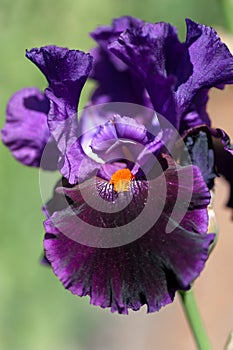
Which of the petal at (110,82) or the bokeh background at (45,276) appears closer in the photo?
the petal at (110,82)

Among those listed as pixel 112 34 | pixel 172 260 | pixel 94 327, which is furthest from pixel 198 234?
pixel 94 327

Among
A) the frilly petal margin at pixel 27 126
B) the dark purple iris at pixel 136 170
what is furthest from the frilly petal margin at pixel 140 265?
the frilly petal margin at pixel 27 126

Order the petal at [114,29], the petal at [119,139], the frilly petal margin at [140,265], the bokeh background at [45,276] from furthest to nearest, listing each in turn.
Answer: the bokeh background at [45,276]
the petal at [114,29]
the petal at [119,139]
the frilly petal margin at [140,265]

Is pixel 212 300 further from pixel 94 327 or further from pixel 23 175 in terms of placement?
pixel 23 175

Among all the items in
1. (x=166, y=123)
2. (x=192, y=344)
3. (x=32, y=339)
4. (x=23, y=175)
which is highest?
(x=166, y=123)

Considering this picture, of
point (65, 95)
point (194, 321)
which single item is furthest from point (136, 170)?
point (194, 321)

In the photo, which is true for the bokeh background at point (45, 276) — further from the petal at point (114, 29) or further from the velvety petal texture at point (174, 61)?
the velvety petal texture at point (174, 61)
